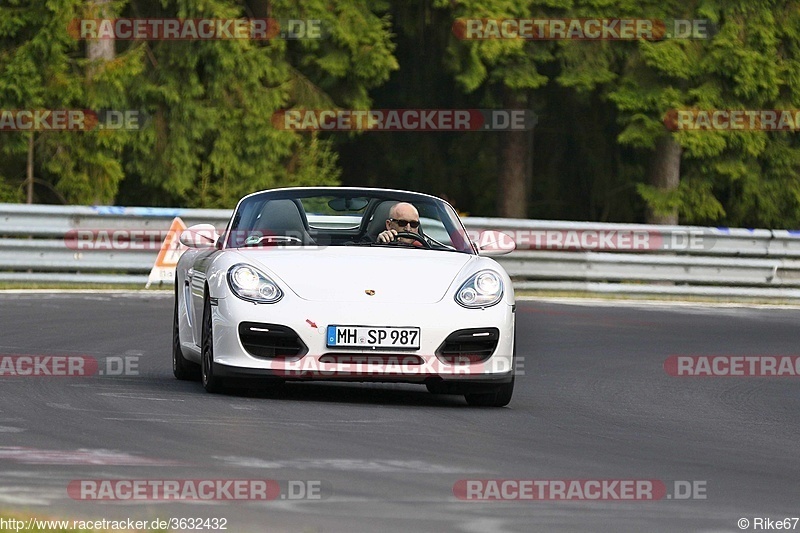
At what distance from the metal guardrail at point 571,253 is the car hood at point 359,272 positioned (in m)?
11.6

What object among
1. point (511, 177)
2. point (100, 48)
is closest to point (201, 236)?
point (100, 48)

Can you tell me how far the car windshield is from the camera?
10.5m

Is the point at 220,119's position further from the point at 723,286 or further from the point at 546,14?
the point at 723,286

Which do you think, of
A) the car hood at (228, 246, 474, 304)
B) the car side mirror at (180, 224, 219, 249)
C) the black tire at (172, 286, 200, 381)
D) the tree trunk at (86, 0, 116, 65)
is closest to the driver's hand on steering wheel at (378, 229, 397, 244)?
the car hood at (228, 246, 474, 304)

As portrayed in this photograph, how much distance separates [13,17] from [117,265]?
627cm

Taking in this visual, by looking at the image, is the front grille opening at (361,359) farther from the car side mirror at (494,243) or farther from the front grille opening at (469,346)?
the car side mirror at (494,243)

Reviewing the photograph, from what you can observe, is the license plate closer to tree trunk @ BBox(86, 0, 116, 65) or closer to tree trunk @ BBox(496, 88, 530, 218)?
tree trunk @ BBox(86, 0, 116, 65)

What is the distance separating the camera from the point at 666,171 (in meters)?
30.1

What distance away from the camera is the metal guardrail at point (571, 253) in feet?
70.3

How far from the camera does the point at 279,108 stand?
28406 millimetres

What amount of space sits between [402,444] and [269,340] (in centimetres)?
175

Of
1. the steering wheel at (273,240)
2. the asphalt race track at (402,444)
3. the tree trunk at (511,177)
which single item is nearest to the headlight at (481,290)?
the asphalt race track at (402,444)

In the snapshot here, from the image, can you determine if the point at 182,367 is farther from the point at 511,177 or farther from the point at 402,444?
the point at 511,177

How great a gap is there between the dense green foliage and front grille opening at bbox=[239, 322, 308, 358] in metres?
17.2
